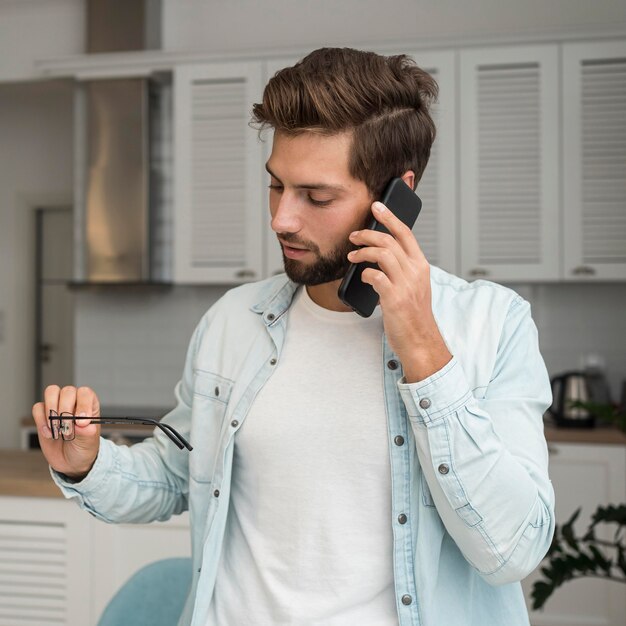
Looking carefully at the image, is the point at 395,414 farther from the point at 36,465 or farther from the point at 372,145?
the point at 36,465

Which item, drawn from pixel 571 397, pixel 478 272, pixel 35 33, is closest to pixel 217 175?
pixel 478 272

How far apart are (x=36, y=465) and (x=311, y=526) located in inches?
66.1

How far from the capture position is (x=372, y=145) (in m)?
1.21

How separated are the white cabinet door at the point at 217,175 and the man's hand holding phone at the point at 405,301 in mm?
3302

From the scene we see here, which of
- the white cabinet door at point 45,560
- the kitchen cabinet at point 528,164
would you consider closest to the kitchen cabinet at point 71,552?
the white cabinet door at point 45,560

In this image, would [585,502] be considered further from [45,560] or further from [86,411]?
[86,411]

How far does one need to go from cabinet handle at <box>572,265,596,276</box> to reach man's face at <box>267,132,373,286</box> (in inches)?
122

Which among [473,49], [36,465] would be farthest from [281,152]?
[473,49]

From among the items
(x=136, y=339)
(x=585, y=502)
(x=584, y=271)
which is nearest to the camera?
(x=585, y=502)

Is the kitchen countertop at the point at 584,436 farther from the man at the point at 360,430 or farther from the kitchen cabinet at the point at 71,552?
the man at the point at 360,430

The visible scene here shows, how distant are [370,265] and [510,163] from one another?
3.08 metres

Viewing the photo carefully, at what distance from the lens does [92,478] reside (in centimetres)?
128

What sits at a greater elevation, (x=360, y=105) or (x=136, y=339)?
(x=360, y=105)

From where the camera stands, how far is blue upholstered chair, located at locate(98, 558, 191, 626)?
1.67 metres
